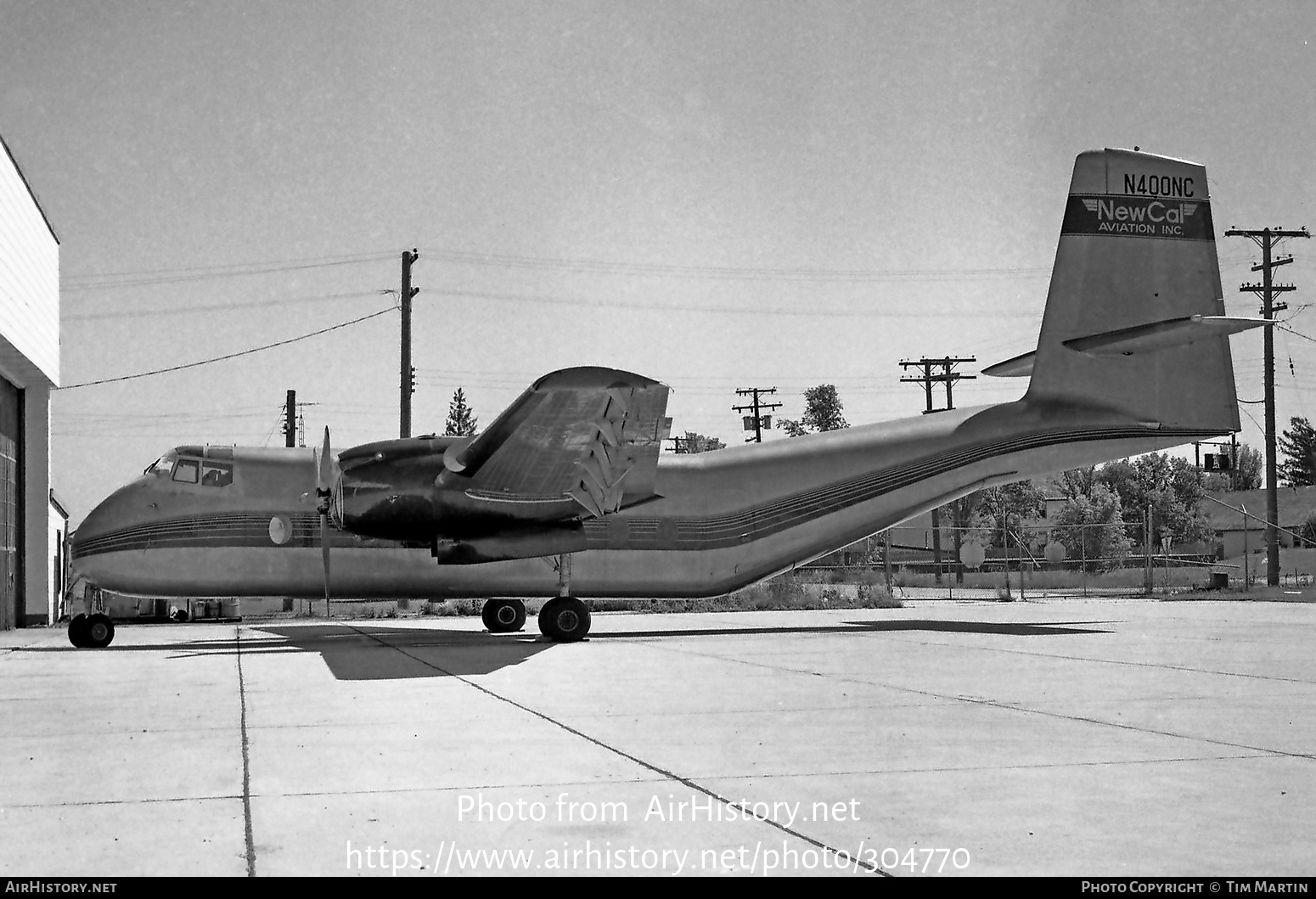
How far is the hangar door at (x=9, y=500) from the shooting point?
29.7 m

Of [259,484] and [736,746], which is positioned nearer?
[736,746]

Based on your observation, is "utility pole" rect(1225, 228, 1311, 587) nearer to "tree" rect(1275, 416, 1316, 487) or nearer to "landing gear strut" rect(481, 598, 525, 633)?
"landing gear strut" rect(481, 598, 525, 633)

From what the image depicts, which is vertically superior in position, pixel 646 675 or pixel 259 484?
pixel 259 484

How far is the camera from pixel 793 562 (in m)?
24.3

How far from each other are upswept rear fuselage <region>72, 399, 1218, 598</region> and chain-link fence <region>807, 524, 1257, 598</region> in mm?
13355

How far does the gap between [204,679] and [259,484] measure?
869 cm

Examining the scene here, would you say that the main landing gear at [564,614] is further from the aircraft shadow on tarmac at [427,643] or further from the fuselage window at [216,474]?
the fuselage window at [216,474]

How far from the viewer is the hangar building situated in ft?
92.7

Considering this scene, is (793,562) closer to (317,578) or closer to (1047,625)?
(1047,625)

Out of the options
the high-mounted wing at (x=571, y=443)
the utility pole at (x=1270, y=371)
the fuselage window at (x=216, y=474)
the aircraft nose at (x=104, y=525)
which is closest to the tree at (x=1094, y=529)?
the utility pole at (x=1270, y=371)

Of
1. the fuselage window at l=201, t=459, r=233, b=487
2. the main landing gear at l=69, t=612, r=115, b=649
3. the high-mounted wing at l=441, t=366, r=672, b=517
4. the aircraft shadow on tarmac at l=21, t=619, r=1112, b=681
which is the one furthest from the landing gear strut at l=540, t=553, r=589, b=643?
the main landing gear at l=69, t=612, r=115, b=649

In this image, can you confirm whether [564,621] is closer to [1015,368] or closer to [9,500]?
[1015,368]

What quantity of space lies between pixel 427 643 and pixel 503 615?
381cm

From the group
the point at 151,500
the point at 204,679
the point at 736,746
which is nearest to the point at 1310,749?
the point at 736,746
